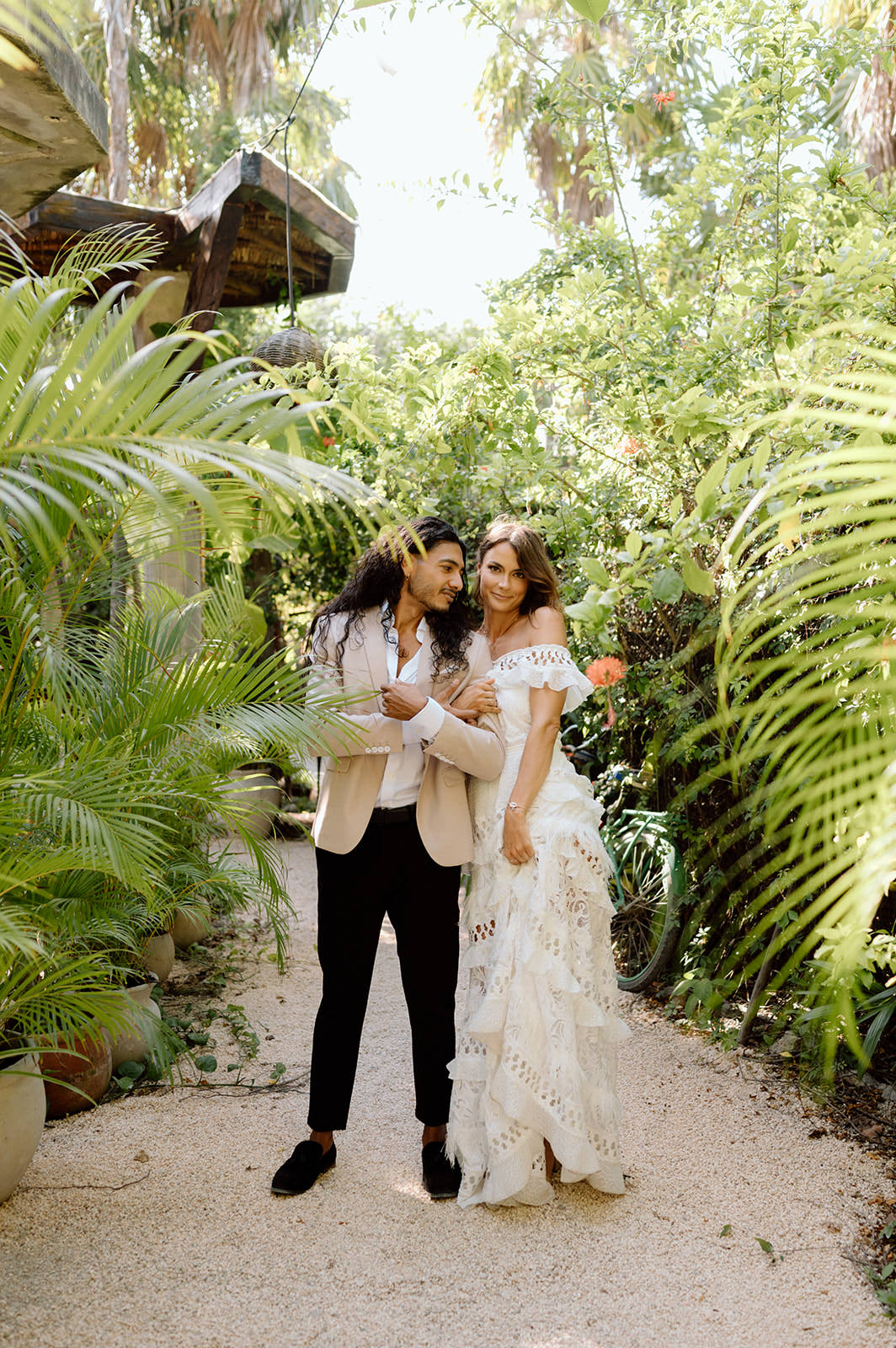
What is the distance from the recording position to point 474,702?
2.79 meters

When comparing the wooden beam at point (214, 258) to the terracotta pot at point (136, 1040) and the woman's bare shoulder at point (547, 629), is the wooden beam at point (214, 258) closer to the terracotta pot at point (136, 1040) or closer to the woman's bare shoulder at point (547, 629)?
the woman's bare shoulder at point (547, 629)

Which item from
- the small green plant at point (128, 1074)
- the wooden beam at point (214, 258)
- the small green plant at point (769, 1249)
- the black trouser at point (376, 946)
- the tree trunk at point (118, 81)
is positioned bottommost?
the small green plant at point (128, 1074)

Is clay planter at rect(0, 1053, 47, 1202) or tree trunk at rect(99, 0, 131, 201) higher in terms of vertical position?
tree trunk at rect(99, 0, 131, 201)

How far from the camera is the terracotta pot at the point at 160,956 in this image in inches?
170

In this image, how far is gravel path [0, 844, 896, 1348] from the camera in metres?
2.26

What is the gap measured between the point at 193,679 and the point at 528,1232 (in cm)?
165

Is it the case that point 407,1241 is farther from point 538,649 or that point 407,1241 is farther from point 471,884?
point 538,649

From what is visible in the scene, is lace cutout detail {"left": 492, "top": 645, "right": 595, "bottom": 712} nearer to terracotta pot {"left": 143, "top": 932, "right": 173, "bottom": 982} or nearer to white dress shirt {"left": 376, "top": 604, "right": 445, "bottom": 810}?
white dress shirt {"left": 376, "top": 604, "right": 445, "bottom": 810}

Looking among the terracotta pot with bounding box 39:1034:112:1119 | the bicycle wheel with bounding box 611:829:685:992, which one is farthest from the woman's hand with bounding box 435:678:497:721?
the bicycle wheel with bounding box 611:829:685:992

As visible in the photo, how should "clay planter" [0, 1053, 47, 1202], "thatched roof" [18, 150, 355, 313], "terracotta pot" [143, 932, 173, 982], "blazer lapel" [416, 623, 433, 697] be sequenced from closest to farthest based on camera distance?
"clay planter" [0, 1053, 47, 1202], "blazer lapel" [416, 623, 433, 697], "terracotta pot" [143, 932, 173, 982], "thatched roof" [18, 150, 355, 313]

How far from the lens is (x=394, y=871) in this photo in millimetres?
2840

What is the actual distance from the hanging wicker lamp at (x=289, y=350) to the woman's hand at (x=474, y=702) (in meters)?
2.39

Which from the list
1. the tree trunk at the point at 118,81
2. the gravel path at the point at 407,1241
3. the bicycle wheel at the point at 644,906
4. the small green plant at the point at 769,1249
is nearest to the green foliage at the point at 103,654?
the gravel path at the point at 407,1241

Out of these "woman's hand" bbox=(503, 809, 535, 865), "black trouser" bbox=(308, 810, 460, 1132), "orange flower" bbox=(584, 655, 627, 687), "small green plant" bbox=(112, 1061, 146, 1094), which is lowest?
"small green plant" bbox=(112, 1061, 146, 1094)
